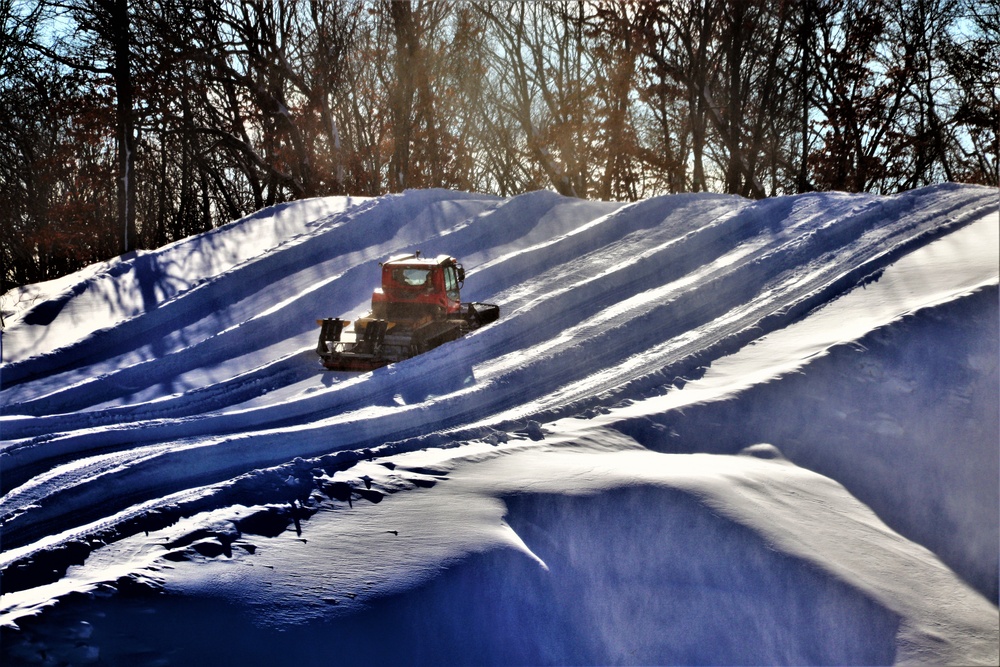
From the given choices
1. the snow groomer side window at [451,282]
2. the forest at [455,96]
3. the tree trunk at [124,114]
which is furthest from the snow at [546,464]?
the forest at [455,96]

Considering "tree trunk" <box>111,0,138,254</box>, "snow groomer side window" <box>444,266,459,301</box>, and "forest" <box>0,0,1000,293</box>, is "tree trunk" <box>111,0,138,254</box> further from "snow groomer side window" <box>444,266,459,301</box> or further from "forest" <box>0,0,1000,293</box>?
"snow groomer side window" <box>444,266,459,301</box>

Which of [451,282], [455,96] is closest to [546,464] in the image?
[451,282]

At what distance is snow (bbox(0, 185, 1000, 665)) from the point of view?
444 centimetres

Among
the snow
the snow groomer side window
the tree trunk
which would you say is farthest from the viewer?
the tree trunk

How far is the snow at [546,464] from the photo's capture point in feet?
14.6

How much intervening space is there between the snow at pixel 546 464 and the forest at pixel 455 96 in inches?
345

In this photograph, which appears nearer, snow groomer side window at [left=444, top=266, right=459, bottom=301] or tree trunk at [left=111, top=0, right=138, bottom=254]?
snow groomer side window at [left=444, top=266, right=459, bottom=301]

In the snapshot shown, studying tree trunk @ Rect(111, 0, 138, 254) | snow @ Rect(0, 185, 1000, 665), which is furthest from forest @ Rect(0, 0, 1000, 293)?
snow @ Rect(0, 185, 1000, 665)

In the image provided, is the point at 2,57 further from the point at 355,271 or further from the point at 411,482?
the point at 411,482

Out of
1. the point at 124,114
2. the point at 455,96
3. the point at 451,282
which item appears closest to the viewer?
the point at 451,282

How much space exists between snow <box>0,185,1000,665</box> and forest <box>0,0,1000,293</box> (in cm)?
876

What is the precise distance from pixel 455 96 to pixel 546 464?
64.2 ft

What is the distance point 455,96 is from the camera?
24.0m

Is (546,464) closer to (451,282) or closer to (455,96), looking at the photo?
(451,282)
